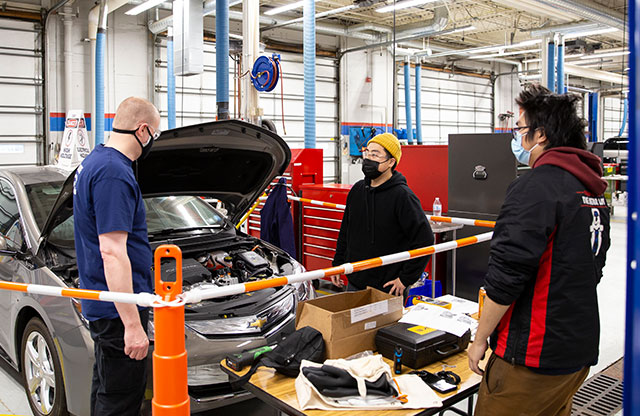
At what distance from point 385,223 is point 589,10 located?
10.2 m

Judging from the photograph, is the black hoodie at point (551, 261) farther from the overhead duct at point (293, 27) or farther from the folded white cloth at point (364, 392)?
the overhead duct at point (293, 27)

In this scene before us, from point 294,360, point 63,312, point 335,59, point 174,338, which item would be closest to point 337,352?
point 294,360

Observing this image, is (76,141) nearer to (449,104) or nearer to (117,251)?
(117,251)

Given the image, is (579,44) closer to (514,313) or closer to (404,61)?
(404,61)

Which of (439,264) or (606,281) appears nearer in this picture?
(439,264)

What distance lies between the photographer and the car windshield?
3.61 m

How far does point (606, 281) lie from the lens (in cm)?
714

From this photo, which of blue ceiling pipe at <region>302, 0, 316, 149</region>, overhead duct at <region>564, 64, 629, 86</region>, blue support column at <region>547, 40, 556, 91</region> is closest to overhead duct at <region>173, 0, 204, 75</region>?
blue ceiling pipe at <region>302, 0, 316, 149</region>

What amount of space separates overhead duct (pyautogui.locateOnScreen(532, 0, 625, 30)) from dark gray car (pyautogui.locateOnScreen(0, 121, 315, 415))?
8.60 metres

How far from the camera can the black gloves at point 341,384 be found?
73.6 inches

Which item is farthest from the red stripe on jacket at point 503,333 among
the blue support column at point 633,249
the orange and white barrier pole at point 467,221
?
the orange and white barrier pole at point 467,221

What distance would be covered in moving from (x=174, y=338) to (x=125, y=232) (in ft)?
2.10

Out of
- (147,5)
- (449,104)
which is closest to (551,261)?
(147,5)

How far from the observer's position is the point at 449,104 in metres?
19.5
